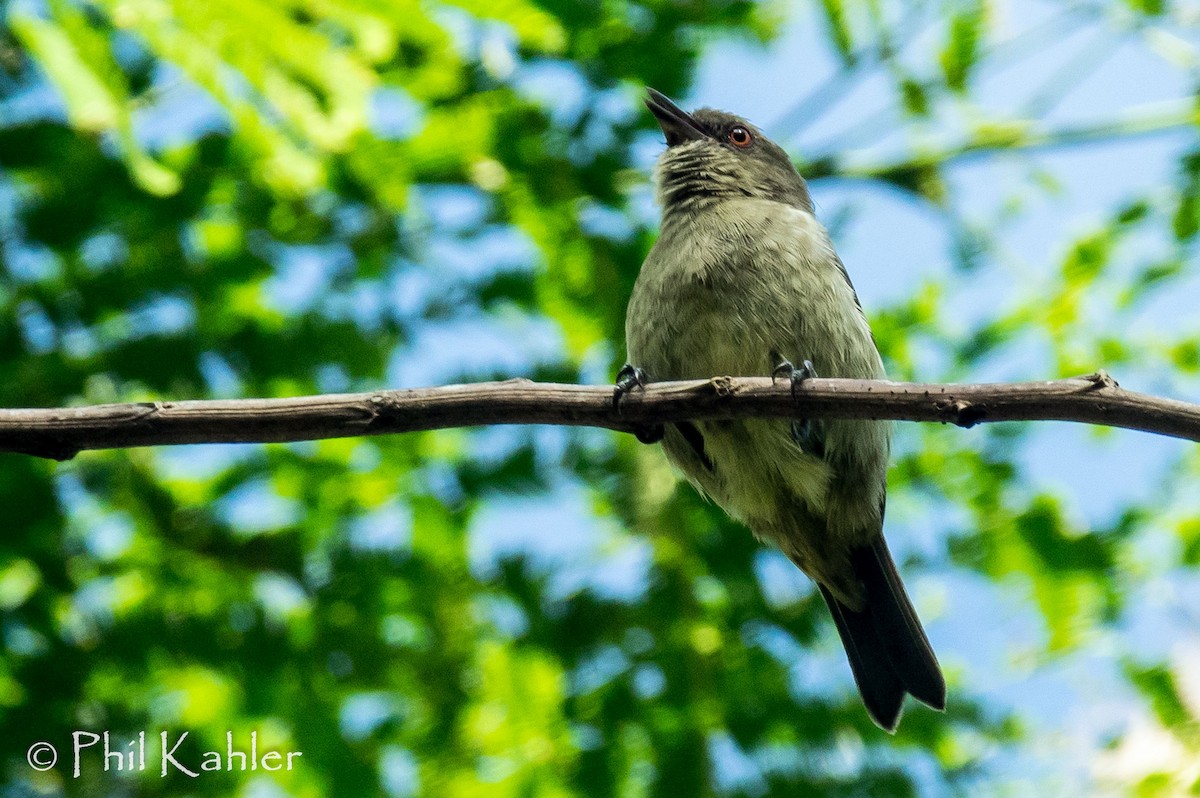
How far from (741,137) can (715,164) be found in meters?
0.39

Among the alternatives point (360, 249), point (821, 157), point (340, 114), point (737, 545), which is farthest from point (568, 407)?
point (821, 157)

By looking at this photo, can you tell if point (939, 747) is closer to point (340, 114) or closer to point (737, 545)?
point (737, 545)

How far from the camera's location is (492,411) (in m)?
2.91

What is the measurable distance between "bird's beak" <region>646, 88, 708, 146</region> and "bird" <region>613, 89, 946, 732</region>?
27.3 inches

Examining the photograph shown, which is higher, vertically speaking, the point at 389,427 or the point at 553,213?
the point at 553,213

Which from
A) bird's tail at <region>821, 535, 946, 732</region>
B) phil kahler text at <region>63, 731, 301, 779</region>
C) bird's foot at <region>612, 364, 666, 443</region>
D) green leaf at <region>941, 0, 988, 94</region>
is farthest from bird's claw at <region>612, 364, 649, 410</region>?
green leaf at <region>941, 0, 988, 94</region>

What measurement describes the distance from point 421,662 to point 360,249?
1.84m

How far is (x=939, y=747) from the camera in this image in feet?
15.1

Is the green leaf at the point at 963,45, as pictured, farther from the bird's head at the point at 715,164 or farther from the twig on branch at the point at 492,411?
the twig on branch at the point at 492,411

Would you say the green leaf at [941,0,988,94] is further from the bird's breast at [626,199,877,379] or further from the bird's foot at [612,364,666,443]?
the bird's foot at [612,364,666,443]

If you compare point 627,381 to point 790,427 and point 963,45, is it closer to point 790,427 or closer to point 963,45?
point 790,427

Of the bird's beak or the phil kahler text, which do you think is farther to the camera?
the bird's beak

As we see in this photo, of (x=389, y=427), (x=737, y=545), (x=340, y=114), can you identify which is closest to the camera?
(x=389, y=427)

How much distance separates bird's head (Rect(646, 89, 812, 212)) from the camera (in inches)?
202
